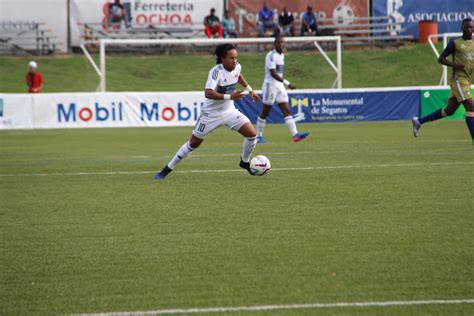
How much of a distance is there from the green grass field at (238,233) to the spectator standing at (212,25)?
22.9 m

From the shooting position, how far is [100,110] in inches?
1172

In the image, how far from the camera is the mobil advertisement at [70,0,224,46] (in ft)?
145

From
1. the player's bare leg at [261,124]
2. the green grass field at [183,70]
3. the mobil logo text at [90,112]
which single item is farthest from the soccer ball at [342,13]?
the player's bare leg at [261,124]

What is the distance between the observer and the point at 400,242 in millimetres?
8383

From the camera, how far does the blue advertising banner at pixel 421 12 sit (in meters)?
44.0

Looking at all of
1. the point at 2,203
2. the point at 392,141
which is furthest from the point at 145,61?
the point at 2,203

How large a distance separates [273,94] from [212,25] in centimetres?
1920

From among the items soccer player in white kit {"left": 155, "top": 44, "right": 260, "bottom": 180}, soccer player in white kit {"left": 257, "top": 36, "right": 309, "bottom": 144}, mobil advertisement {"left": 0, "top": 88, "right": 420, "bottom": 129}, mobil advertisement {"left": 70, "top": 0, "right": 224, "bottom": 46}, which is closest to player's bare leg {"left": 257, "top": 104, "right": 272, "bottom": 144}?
soccer player in white kit {"left": 257, "top": 36, "right": 309, "bottom": 144}

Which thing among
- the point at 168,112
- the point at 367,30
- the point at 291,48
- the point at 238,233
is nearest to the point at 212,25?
the point at 291,48

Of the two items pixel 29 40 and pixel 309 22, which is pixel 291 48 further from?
pixel 29 40

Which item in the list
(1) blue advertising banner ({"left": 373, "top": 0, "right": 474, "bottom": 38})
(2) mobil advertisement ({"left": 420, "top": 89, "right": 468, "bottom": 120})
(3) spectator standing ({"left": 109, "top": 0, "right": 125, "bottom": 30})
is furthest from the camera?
(1) blue advertising banner ({"left": 373, "top": 0, "right": 474, "bottom": 38})

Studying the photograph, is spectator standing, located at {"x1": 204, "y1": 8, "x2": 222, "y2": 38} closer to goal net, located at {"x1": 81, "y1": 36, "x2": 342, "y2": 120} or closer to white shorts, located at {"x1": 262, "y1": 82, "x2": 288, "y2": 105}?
goal net, located at {"x1": 81, "y1": 36, "x2": 342, "y2": 120}

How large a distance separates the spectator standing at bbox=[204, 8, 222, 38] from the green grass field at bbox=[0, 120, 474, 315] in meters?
22.9

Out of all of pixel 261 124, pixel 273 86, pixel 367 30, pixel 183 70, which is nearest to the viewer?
pixel 261 124
